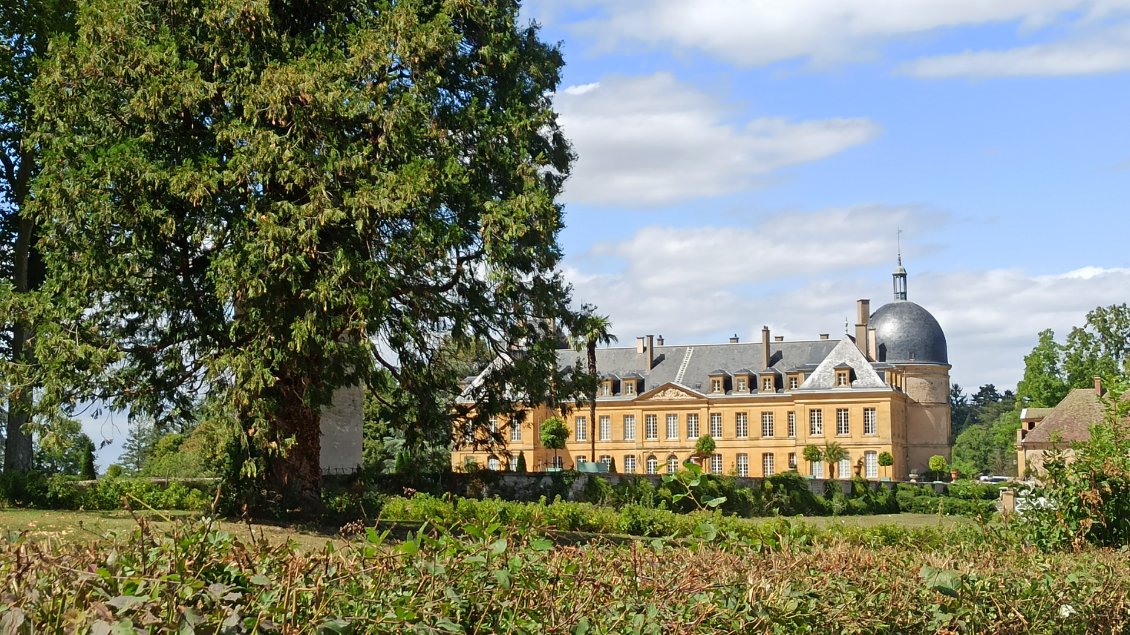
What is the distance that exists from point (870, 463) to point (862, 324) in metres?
17.0

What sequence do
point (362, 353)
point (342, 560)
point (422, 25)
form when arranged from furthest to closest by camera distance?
point (422, 25) → point (362, 353) → point (342, 560)

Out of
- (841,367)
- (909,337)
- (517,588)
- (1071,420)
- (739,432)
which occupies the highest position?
(909,337)

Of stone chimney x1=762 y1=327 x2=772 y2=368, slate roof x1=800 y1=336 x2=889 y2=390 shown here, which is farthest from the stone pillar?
stone chimney x1=762 y1=327 x2=772 y2=368

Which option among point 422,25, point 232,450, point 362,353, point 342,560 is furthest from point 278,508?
point 342,560

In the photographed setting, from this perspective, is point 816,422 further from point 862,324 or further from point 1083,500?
point 1083,500

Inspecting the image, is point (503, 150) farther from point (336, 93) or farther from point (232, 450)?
point (232, 450)

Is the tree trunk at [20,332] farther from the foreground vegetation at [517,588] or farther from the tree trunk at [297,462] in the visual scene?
the foreground vegetation at [517,588]

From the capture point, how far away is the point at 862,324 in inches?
3371

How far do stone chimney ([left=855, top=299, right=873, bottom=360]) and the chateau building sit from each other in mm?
5058

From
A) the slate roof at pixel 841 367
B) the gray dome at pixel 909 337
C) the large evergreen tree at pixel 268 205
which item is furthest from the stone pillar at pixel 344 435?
the gray dome at pixel 909 337

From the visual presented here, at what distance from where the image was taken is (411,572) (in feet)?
10.8

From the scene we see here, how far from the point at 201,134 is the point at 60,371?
410 centimetres

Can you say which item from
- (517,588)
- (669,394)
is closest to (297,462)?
(517,588)

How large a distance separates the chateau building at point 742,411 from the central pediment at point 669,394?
0.22 ft
